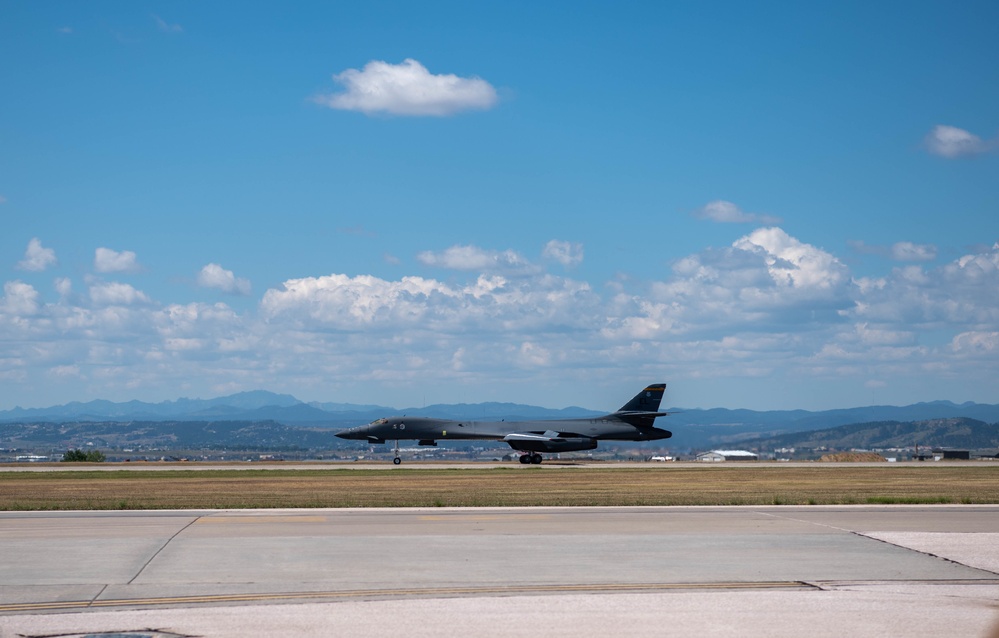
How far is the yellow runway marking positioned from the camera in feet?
41.6

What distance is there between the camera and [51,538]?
19.3 meters

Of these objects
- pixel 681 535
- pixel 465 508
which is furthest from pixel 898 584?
pixel 465 508

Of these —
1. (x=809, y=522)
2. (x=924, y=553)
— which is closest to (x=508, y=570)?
(x=924, y=553)

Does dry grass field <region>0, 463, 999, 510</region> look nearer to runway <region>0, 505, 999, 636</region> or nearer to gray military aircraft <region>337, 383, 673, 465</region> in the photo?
runway <region>0, 505, 999, 636</region>

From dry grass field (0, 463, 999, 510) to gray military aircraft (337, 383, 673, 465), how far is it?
13331 mm

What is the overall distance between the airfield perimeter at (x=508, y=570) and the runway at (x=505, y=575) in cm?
5

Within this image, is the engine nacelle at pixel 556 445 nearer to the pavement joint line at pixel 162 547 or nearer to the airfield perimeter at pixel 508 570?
the airfield perimeter at pixel 508 570

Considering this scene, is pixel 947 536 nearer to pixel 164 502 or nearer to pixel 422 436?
pixel 164 502

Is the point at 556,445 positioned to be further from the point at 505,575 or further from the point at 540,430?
the point at 505,575

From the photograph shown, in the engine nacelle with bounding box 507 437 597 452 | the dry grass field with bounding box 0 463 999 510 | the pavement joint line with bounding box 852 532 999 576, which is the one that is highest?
the engine nacelle with bounding box 507 437 597 452

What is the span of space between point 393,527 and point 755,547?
7.40 metres

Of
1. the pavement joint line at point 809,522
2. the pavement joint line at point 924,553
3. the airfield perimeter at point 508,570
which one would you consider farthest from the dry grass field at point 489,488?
the pavement joint line at point 924,553

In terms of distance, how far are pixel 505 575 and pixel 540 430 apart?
5397cm

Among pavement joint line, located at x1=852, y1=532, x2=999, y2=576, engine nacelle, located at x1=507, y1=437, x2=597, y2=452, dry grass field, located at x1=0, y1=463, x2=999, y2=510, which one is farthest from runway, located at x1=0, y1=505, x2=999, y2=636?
engine nacelle, located at x1=507, y1=437, x2=597, y2=452
